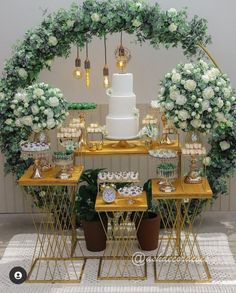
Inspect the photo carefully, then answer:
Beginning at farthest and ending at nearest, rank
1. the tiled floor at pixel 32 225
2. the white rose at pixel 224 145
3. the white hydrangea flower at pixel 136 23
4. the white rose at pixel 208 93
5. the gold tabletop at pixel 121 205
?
the tiled floor at pixel 32 225 < the white rose at pixel 224 145 < the white hydrangea flower at pixel 136 23 < the gold tabletop at pixel 121 205 < the white rose at pixel 208 93

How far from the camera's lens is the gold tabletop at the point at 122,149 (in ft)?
13.8

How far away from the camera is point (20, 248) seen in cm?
457

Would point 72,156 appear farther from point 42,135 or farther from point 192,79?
point 192,79

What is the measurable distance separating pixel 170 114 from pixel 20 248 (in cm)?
184

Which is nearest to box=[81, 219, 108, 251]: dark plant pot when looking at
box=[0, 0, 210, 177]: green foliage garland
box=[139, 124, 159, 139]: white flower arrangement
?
box=[139, 124, 159, 139]: white flower arrangement

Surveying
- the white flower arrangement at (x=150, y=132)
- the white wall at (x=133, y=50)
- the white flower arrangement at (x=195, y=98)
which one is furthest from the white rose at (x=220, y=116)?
the white wall at (x=133, y=50)

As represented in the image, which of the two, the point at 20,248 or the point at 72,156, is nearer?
the point at 72,156

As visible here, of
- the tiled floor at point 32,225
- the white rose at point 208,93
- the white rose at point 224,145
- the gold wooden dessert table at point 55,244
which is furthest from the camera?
the tiled floor at point 32,225

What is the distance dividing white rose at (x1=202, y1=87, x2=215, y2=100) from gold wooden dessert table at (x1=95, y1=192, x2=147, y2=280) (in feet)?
2.88

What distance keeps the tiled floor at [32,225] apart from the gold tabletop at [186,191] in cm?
99

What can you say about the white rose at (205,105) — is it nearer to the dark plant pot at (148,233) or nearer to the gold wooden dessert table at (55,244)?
the gold wooden dessert table at (55,244)

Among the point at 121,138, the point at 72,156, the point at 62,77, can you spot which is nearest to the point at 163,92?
the point at 121,138

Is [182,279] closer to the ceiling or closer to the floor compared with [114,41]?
closer to the floor
